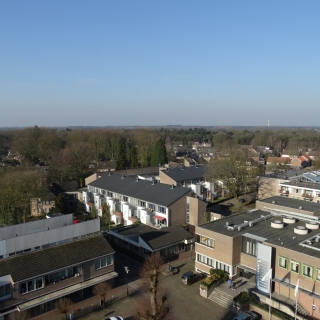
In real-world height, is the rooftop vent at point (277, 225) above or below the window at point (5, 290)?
above

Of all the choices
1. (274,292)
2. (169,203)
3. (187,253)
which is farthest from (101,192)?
(274,292)

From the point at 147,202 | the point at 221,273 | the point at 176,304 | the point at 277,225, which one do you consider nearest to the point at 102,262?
the point at 176,304

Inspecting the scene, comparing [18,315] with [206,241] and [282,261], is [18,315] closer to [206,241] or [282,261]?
[206,241]

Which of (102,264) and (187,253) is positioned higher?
(102,264)

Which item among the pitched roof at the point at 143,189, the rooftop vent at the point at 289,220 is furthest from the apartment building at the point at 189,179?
the rooftop vent at the point at 289,220

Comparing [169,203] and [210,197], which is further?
[210,197]

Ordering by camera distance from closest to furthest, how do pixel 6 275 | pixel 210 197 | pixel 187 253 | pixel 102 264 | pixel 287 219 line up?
pixel 6 275 → pixel 102 264 → pixel 287 219 → pixel 187 253 → pixel 210 197

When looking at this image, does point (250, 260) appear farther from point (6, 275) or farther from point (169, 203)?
point (6, 275)

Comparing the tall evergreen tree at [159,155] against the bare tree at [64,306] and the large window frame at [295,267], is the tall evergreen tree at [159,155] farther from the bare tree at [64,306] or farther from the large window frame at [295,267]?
the bare tree at [64,306]
